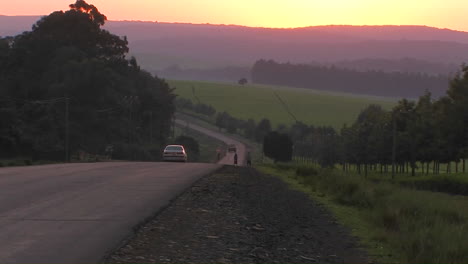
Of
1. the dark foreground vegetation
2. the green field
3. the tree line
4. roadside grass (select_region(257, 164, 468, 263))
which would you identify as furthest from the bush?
the green field

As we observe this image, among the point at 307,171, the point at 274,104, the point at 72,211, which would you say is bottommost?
the point at 307,171

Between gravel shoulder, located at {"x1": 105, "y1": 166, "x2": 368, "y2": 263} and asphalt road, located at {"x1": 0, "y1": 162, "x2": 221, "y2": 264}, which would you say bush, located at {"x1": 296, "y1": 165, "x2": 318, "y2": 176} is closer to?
asphalt road, located at {"x1": 0, "y1": 162, "x2": 221, "y2": 264}

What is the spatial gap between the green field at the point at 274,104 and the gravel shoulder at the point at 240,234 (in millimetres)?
110179

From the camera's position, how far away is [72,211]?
13.1 metres

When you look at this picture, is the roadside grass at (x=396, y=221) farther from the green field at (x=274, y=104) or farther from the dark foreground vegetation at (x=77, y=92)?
the green field at (x=274, y=104)

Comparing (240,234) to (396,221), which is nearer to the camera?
(240,234)

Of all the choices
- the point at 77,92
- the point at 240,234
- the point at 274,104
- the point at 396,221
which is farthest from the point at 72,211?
the point at 274,104

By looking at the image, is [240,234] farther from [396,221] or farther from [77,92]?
[77,92]

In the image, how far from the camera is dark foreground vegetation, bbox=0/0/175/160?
6431 centimetres

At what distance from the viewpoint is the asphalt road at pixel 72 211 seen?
359 inches

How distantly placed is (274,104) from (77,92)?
9103cm

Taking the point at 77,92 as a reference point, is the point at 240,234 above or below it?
below

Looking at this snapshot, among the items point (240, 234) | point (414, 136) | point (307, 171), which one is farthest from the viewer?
point (414, 136)

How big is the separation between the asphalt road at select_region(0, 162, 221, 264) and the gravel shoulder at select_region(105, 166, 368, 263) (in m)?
0.46
